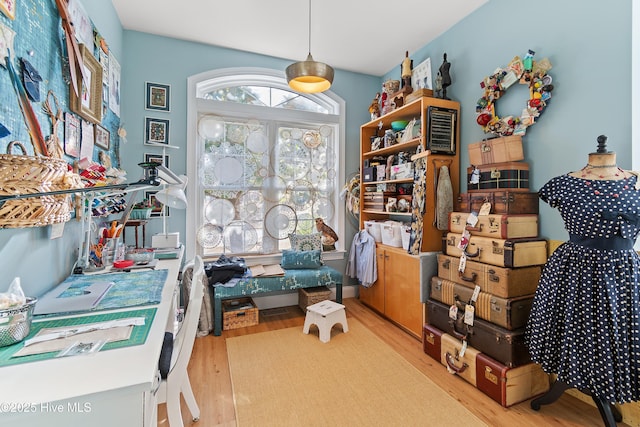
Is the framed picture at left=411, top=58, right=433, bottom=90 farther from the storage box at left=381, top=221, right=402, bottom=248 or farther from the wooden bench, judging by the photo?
the wooden bench

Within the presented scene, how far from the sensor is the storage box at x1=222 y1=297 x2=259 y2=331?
2848 mm

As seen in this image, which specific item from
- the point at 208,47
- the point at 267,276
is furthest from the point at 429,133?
the point at 208,47

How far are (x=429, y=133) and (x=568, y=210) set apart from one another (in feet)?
4.10

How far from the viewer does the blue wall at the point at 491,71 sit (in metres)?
1.62

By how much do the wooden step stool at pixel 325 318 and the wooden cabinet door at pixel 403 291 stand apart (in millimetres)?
522

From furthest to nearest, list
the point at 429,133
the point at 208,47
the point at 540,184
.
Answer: the point at 208,47
the point at 429,133
the point at 540,184

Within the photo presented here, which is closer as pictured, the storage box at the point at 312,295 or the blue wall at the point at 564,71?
the blue wall at the point at 564,71

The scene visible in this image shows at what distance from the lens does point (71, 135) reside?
1634 millimetres

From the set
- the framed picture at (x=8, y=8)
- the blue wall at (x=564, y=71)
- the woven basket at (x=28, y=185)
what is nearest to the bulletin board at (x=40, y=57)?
the framed picture at (x=8, y=8)

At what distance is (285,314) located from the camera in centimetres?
324

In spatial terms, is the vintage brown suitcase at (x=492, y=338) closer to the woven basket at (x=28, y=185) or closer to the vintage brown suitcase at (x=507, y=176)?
the vintage brown suitcase at (x=507, y=176)

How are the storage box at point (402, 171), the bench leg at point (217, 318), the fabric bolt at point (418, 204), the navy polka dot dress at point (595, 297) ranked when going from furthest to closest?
the storage box at point (402, 171)
the bench leg at point (217, 318)
the fabric bolt at point (418, 204)
the navy polka dot dress at point (595, 297)

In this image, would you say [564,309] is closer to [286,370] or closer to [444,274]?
[444,274]

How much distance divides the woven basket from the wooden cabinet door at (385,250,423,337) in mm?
2446
